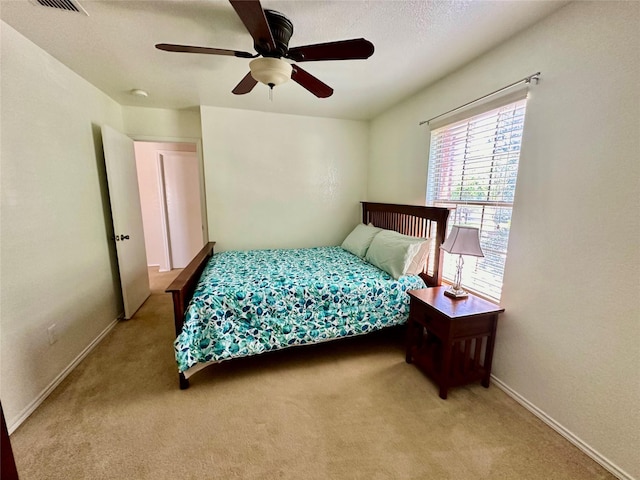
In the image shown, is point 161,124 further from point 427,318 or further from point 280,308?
point 427,318

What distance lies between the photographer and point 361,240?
10.2 ft

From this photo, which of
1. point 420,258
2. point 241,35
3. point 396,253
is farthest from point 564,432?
point 241,35

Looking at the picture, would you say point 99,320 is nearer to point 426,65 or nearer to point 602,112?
point 426,65

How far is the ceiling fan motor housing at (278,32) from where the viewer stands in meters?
1.49

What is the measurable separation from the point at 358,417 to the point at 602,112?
2149mm

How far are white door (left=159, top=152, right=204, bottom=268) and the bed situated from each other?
2.60 m

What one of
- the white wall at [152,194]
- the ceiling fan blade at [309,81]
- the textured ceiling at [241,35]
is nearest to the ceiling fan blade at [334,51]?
the ceiling fan blade at [309,81]

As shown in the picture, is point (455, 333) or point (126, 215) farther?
point (126, 215)

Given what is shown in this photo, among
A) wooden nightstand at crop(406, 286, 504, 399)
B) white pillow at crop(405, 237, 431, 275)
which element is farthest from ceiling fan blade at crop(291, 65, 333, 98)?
wooden nightstand at crop(406, 286, 504, 399)

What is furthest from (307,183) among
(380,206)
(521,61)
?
(521,61)

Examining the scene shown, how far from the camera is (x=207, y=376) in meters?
2.02

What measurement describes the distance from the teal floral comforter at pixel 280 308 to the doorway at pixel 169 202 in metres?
2.79

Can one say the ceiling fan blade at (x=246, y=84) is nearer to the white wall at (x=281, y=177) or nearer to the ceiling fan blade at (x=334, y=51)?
the ceiling fan blade at (x=334, y=51)

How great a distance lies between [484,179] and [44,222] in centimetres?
324
